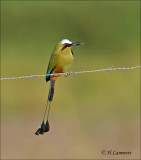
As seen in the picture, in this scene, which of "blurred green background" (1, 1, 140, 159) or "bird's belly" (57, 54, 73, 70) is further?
"blurred green background" (1, 1, 140, 159)

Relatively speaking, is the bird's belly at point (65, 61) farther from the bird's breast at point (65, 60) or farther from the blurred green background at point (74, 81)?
the blurred green background at point (74, 81)

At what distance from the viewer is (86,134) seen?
6.18m

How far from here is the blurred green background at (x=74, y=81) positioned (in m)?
6.04

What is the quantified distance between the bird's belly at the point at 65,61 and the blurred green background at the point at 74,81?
1.46m

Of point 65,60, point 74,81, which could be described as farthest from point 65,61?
point 74,81

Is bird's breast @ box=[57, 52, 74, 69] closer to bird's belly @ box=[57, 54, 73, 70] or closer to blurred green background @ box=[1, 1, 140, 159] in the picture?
bird's belly @ box=[57, 54, 73, 70]

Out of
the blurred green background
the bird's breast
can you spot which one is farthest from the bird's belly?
the blurred green background

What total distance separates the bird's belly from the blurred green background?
146cm

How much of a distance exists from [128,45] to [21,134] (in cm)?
355

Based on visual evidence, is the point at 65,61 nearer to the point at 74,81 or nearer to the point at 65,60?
the point at 65,60

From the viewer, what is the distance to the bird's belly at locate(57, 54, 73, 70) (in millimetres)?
4473

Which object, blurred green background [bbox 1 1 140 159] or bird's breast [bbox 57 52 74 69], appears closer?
bird's breast [bbox 57 52 74 69]

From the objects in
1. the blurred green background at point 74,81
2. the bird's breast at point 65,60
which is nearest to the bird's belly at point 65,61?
the bird's breast at point 65,60

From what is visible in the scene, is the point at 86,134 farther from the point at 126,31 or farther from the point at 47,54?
the point at 126,31
